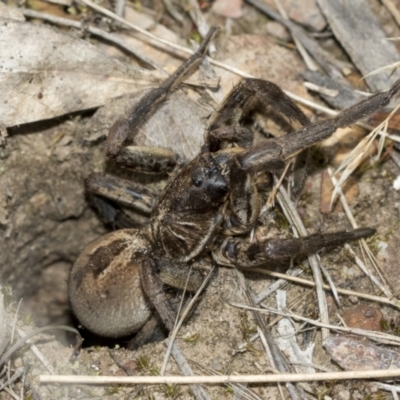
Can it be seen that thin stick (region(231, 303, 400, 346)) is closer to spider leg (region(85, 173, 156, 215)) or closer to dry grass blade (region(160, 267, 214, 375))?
dry grass blade (region(160, 267, 214, 375))

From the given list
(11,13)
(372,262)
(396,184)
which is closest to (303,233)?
(372,262)

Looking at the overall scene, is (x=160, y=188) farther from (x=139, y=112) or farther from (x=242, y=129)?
(x=242, y=129)

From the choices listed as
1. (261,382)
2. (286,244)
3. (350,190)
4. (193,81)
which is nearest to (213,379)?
(261,382)

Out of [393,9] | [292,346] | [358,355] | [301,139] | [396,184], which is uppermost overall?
[393,9]

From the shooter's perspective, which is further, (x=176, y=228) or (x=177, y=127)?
(x=177, y=127)

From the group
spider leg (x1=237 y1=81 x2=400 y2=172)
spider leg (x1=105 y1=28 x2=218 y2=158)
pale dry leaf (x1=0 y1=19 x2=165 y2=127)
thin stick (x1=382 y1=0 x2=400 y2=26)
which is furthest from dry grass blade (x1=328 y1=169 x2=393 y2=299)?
pale dry leaf (x1=0 y1=19 x2=165 y2=127)

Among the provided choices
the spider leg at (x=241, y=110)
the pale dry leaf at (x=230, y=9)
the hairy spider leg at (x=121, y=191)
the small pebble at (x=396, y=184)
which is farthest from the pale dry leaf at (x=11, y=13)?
the small pebble at (x=396, y=184)

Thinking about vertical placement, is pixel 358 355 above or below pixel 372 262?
below

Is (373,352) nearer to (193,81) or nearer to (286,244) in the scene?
(286,244)
